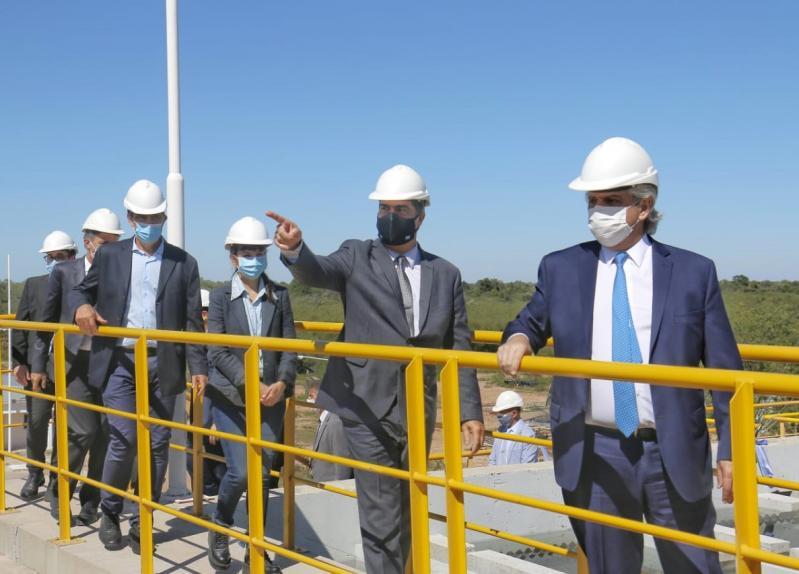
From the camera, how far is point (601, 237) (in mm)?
3355

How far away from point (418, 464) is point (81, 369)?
11.3 feet

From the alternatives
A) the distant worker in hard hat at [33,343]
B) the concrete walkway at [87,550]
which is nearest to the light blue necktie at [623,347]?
the concrete walkway at [87,550]

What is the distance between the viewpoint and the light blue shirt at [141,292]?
230 inches

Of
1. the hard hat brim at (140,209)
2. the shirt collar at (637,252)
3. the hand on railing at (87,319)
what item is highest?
the hard hat brim at (140,209)

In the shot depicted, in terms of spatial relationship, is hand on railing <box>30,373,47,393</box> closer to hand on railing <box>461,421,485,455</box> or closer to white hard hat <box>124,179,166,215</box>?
white hard hat <box>124,179,166,215</box>

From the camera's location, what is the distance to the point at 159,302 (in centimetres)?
586

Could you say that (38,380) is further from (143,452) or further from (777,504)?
(777,504)

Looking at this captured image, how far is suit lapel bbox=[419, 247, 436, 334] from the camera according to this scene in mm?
4566

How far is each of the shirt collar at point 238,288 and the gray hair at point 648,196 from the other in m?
2.77

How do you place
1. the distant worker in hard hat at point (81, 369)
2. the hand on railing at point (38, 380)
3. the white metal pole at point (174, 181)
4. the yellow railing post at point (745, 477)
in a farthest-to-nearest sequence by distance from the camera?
the white metal pole at point (174, 181), the hand on railing at point (38, 380), the distant worker in hard hat at point (81, 369), the yellow railing post at point (745, 477)

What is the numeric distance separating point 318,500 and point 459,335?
420 centimetres

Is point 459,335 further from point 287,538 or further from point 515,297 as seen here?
point 515,297

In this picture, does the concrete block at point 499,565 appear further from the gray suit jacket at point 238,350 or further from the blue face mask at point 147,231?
the blue face mask at point 147,231

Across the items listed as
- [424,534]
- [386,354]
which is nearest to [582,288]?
[386,354]
